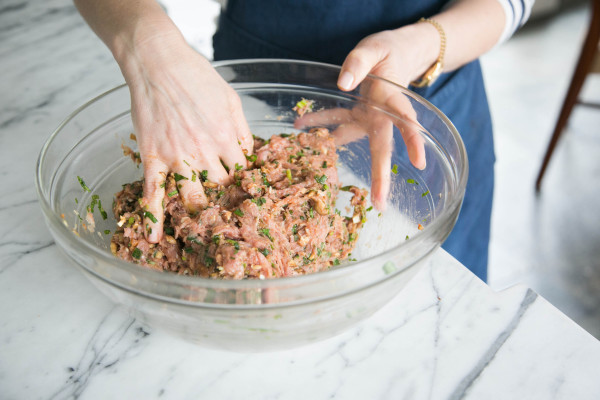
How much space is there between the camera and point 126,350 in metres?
0.99

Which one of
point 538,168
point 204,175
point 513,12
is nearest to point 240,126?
point 204,175

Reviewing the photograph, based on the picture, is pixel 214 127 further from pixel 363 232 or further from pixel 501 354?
pixel 501 354

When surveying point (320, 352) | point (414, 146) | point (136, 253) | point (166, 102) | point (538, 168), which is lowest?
point (538, 168)

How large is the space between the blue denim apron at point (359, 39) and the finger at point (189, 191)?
2.46 feet

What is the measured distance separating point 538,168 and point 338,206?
2.81 m

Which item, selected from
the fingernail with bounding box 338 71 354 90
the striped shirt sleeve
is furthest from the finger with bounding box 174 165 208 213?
the striped shirt sleeve

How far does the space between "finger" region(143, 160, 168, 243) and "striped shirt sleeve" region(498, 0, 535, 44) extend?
120cm

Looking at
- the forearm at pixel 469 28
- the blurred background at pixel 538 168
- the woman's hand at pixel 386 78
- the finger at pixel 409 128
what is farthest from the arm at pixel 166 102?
the blurred background at pixel 538 168

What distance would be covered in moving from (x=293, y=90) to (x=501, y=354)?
846 mm

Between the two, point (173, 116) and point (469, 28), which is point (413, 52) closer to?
point (469, 28)

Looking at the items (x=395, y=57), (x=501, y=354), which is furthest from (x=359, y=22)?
(x=501, y=354)

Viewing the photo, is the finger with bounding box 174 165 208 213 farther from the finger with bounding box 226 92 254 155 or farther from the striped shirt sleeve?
the striped shirt sleeve

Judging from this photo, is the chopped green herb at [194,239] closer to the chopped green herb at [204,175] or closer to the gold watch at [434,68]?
the chopped green herb at [204,175]

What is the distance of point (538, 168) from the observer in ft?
11.8
